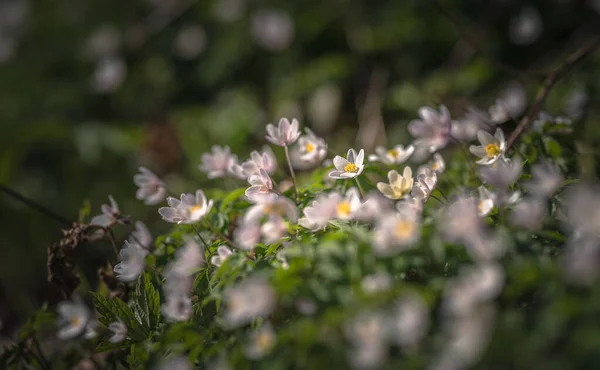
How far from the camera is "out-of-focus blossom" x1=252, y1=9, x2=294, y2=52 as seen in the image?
14.1 ft

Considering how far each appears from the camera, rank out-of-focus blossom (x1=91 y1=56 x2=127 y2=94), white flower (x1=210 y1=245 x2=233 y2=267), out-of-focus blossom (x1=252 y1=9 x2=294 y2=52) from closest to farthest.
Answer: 1. white flower (x1=210 y1=245 x2=233 y2=267)
2. out-of-focus blossom (x1=252 y1=9 x2=294 y2=52)
3. out-of-focus blossom (x1=91 y1=56 x2=127 y2=94)

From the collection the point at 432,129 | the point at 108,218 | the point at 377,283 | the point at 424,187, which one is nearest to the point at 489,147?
the point at 432,129

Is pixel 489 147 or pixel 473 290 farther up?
pixel 473 290

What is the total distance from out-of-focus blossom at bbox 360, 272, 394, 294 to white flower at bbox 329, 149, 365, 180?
37 centimetres

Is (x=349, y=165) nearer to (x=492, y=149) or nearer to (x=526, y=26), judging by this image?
(x=492, y=149)

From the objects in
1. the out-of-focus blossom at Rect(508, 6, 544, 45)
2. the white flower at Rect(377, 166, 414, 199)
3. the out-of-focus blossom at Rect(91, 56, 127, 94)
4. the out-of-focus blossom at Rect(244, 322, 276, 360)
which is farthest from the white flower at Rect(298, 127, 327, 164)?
the out-of-focus blossom at Rect(91, 56, 127, 94)

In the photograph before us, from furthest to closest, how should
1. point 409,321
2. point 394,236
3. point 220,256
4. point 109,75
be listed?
point 109,75 → point 220,256 → point 394,236 → point 409,321

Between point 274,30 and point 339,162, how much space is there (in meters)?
3.05

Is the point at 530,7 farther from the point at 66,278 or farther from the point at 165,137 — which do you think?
the point at 66,278

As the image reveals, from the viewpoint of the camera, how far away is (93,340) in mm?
1821

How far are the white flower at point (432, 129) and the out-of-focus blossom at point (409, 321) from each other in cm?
71

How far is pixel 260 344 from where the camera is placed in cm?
116

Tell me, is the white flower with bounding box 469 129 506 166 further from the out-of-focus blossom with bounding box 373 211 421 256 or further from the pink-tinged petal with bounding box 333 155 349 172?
the out-of-focus blossom with bounding box 373 211 421 256

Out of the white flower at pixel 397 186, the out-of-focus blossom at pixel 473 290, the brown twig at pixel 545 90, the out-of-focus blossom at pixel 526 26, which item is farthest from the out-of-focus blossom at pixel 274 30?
the out-of-focus blossom at pixel 473 290
